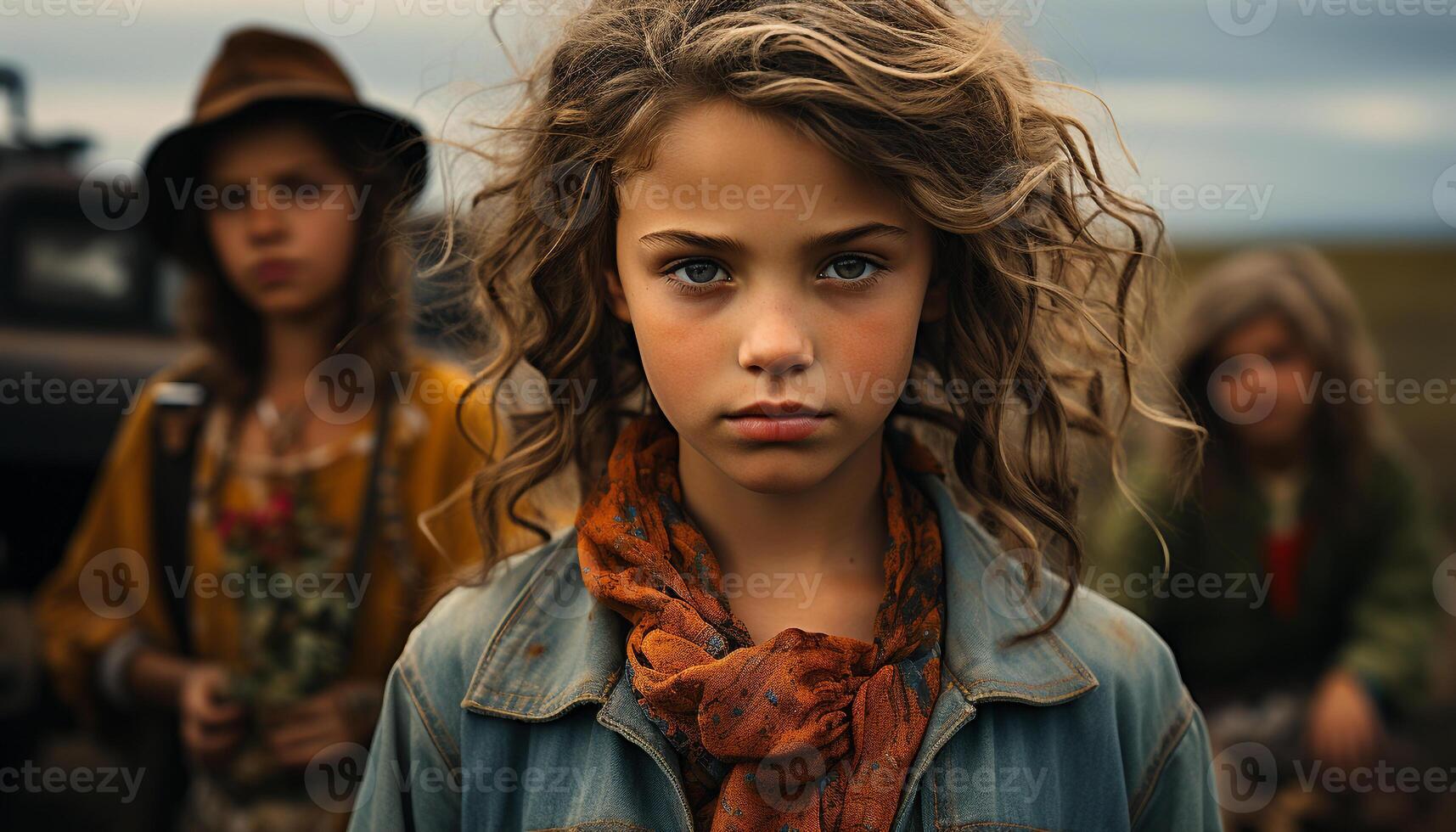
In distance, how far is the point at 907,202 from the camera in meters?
1.60

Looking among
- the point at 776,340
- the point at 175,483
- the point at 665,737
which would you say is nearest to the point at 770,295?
the point at 776,340

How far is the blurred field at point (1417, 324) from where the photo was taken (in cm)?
944

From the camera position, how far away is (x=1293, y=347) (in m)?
3.72

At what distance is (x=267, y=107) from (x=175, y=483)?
85cm

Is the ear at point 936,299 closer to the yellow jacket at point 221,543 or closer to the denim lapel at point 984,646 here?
the denim lapel at point 984,646

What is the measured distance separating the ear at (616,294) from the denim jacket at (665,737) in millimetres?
349

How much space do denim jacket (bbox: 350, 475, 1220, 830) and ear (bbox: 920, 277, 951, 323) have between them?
0.26m

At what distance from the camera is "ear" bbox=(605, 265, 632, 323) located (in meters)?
1.79

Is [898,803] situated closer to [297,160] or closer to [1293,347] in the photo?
[297,160]

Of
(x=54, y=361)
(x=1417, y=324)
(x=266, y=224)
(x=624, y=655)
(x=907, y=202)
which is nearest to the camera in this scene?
(x=907, y=202)

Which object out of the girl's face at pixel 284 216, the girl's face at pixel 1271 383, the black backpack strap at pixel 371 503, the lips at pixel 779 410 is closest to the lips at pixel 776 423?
the lips at pixel 779 410

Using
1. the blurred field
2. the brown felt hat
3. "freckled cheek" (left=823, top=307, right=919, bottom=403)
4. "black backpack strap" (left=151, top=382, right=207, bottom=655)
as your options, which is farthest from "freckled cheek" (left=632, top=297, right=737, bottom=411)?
the blurred field

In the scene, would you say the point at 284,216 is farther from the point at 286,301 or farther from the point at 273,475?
the point at 273,475

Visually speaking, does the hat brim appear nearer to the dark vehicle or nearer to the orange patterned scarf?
the dark vehicle
